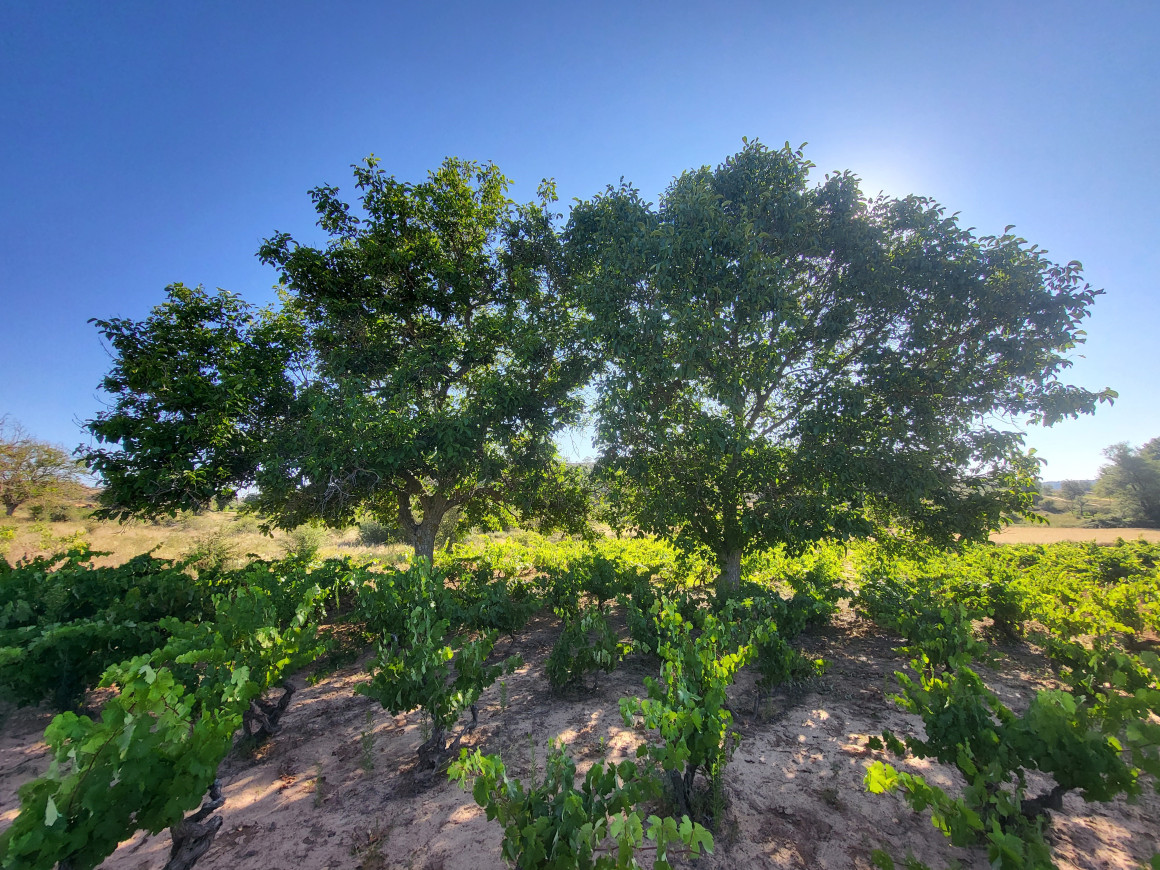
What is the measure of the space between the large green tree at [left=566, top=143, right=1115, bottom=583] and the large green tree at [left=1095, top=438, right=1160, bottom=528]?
53.9 meters

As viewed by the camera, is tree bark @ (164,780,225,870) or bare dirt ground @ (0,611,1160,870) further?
bare dirt ground @ (0,611,1160,870)

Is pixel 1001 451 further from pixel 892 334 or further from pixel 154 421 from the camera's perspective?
pixel 154 421

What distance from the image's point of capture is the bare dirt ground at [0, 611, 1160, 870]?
123 inches

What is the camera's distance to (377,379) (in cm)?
1118

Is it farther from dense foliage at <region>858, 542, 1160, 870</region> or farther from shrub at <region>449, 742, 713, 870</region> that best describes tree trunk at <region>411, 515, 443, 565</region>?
dense foliage at <region>858, 542, 1160, 870</region>

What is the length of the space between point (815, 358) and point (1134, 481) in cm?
5962

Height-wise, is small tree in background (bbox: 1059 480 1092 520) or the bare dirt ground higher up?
small tree in background (bbox: 1059 480 1092 520)

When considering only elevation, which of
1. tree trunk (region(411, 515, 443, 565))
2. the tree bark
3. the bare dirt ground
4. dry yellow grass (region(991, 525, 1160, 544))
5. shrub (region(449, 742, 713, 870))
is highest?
tree trunk (region(411, 515, 443, 565))

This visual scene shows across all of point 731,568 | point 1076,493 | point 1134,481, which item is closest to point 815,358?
point 731,568

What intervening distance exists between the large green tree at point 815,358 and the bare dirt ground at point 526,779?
2.94 m

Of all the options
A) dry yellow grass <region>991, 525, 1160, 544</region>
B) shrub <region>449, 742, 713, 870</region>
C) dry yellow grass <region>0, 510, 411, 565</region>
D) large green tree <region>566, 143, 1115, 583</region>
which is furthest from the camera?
dry yellow grass <region>991, 525, 1160, 544</region>

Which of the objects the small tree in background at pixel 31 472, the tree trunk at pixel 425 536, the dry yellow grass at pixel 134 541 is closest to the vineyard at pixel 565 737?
the tree trunk at pixel 425 536

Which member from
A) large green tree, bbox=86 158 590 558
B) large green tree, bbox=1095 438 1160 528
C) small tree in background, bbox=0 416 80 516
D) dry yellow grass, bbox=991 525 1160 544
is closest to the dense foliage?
large green tree, bbox=86 158 590 558

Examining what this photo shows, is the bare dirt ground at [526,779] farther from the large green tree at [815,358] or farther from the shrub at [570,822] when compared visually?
the large green tree at [815,358]
